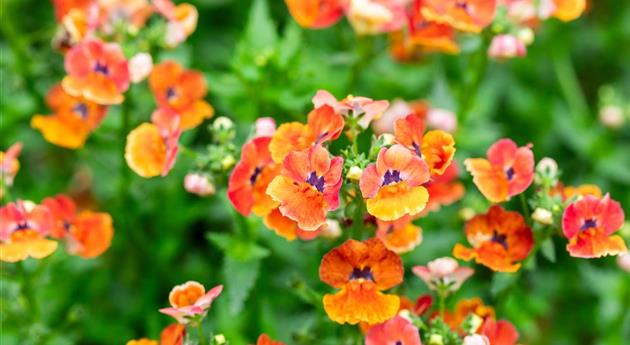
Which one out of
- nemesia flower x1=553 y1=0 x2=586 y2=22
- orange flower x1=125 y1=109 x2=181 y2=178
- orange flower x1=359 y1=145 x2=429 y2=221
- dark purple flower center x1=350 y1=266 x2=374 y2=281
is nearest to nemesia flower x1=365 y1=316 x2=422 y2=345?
dark purple flower center x1=350 y1=266 x2=374 y2=281

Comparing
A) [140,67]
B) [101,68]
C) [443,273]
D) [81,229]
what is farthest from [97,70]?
[443,273]

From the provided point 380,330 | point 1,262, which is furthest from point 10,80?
point 380,330

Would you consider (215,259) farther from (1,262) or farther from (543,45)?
(543,45)

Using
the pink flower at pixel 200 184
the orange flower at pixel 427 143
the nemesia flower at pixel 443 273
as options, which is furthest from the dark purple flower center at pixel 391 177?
the pink flower at pixel 200 184

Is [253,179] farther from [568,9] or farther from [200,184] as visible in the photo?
[568,9]

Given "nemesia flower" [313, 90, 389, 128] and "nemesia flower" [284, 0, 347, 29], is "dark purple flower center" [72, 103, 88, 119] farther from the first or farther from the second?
"nemesia flower" [313, 90, 389, 128]

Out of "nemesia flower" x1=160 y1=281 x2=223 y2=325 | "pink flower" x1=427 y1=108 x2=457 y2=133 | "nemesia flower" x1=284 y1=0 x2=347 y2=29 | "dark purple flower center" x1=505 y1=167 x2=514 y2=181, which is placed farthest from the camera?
"pink flower" x1=427 y1=108 x2=457 y2=133

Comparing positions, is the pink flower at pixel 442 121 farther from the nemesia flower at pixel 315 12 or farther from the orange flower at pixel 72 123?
the orange flower at pixel 72 123
